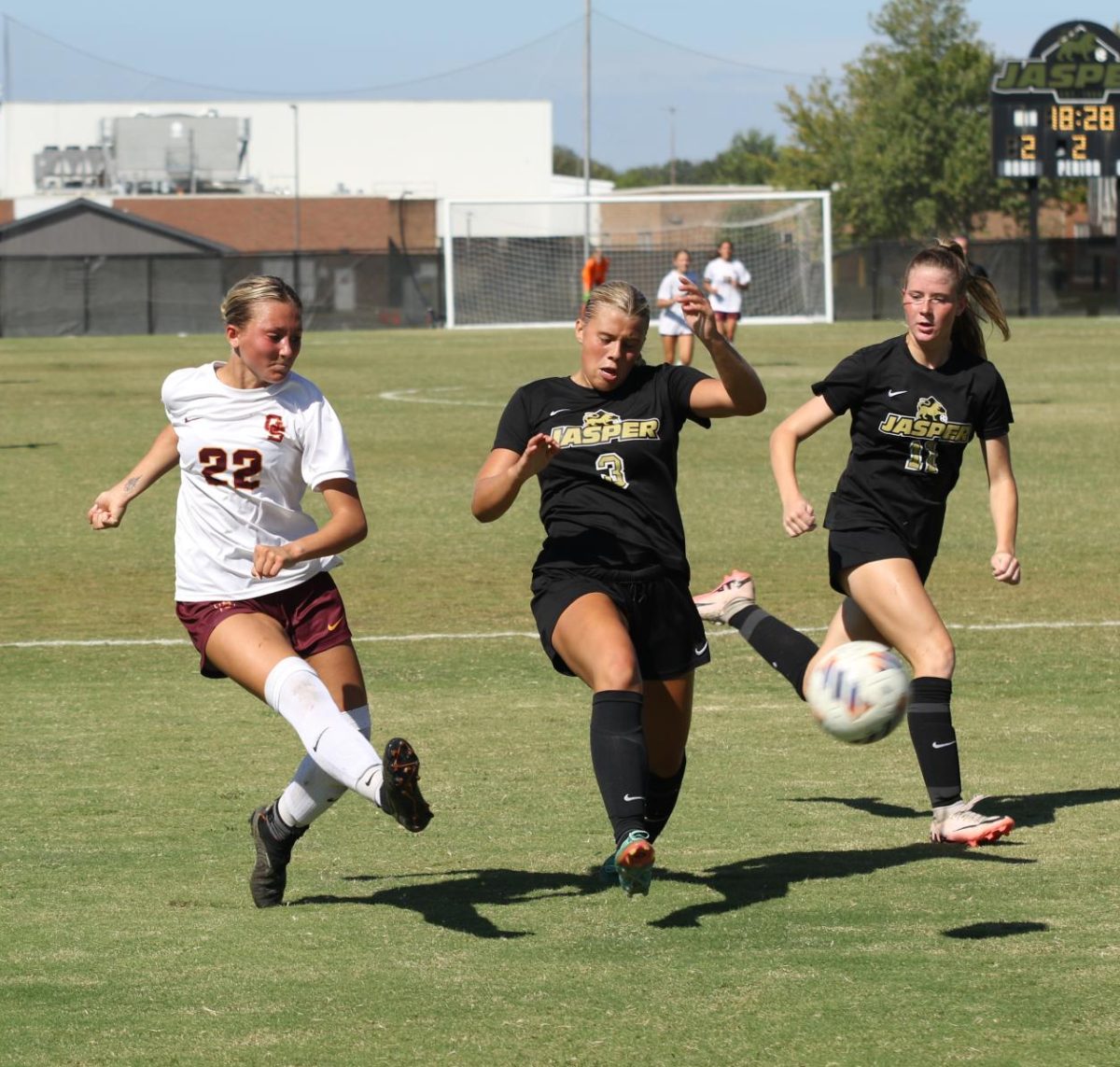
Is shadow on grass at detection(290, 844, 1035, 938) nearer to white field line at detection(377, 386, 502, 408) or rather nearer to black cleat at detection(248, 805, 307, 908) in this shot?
black cleat at detection(248, 805, 307, 908)

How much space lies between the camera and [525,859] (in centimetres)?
605

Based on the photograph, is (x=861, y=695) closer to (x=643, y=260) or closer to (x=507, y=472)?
(x=507, y=472)

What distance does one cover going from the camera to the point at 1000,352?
1414 inches

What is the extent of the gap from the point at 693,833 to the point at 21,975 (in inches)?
97.4

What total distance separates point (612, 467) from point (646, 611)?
0.45 metres

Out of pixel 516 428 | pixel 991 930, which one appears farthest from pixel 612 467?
pixel 991 930

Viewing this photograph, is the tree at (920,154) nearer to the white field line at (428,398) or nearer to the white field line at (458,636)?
the white field line at (428,398)

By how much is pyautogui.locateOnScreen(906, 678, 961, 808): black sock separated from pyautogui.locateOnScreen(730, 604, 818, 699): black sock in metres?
0.51

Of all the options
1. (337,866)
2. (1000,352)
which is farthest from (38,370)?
(337,866)

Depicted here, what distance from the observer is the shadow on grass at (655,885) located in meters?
5.36

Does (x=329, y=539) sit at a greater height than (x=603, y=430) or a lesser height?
lesser

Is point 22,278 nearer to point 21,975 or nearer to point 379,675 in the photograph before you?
point 379,675

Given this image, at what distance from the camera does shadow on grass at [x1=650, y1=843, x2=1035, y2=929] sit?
5422 millimetres

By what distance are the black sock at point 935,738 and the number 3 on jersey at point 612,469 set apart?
4.05ft
